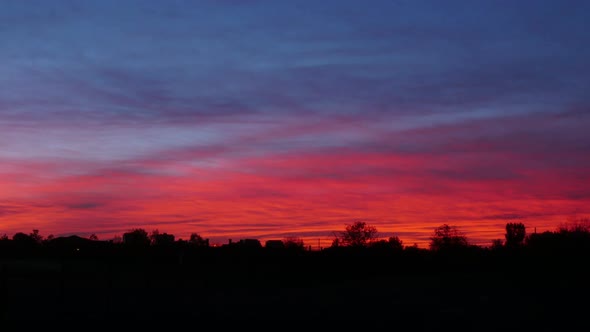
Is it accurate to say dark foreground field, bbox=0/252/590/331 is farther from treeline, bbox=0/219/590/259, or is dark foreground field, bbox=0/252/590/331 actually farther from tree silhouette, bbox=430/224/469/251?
tree silhouette, bbox=430/224/469/251

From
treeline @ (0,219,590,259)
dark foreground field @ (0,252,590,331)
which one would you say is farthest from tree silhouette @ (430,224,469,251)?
dark foreground field @ (0,252,590,331)

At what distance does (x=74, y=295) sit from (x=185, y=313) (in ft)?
25.9

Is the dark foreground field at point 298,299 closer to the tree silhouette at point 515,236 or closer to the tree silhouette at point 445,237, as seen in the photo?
the tree silhouette at point 515,236

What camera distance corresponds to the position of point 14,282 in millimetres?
35406

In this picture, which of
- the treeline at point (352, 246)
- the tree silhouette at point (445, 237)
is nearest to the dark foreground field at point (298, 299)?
the treeline at point (352, 246)

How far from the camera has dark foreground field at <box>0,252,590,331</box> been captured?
21797 millimetres

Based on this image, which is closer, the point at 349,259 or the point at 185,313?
the point at 185,313

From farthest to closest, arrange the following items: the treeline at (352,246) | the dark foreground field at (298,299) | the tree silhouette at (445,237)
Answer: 1. the tree silhouette at (445,237)
2. the treeline at (352,246)
3. the dark foreground field at (298,299)

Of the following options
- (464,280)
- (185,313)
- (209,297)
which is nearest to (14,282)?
(209,297)

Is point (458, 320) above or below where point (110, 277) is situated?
below

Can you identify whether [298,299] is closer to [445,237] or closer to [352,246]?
[352,246]

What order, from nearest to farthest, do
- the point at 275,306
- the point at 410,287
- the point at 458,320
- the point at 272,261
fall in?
1. the point at 458,320
2. the point at 275,306
3. the point at 410,287
4. the point at 272,261

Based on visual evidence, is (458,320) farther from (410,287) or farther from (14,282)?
(14,282)

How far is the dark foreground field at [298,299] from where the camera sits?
21797 millimetres
